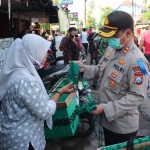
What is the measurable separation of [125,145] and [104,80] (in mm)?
529

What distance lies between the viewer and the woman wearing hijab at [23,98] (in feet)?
5.73

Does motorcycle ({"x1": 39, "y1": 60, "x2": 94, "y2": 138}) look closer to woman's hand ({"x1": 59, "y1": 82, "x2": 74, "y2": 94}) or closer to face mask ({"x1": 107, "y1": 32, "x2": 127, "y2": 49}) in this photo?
woman's hand ({"x1": 59, "y1": 82, "x2": 74, "y2": 94})

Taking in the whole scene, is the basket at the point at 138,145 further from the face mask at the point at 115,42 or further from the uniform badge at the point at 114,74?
the face mask at the point at 115,42

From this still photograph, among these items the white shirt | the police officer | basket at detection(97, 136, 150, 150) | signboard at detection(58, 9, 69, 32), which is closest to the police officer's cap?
the police officer

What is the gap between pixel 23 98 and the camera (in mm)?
1724

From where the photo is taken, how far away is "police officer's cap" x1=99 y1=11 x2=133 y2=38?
5.89 feet

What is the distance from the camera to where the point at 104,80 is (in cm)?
196

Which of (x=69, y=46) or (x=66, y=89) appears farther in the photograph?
(x=69, y=46)

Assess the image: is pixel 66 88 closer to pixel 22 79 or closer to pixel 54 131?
pixel 22 79

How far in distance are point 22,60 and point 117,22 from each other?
0.75m

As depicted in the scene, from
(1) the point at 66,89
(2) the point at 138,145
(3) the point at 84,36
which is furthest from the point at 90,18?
(2) the point at 138,145

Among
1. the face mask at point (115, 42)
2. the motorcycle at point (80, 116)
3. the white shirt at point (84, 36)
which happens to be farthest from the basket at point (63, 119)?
the white shirt at point (84, 36)

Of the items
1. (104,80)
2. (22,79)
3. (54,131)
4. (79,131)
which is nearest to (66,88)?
(104,80)

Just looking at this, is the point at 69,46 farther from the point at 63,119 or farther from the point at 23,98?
the point at 23,98
